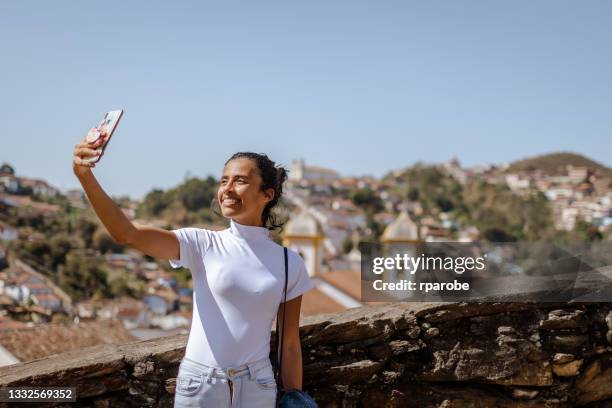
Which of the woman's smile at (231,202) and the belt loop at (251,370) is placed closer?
the belt loop at (251,370)

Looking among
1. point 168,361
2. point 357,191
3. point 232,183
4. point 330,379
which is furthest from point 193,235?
point 357,191

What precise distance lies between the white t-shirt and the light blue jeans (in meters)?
0.02

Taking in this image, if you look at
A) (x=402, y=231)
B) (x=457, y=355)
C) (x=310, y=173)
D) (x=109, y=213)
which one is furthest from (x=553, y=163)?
(x=109, y=213)

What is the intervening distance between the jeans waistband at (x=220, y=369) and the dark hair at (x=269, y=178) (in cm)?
47

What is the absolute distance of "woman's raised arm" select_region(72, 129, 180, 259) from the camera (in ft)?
5.75

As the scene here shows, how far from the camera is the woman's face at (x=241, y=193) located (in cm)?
205

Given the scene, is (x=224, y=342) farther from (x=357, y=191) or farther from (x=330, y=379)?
(x=357, y=191)

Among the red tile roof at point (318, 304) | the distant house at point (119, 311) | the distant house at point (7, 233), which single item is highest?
the distant house at point (7, 233)

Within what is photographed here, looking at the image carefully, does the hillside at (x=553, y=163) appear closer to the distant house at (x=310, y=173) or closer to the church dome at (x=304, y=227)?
the distant house at (x=310, y=173)

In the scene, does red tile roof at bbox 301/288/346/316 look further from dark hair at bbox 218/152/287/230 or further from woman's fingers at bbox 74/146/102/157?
woman's fingers at bbox 74/146/102/157

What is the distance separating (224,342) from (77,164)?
2.12 feet

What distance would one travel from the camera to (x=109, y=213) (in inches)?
69.9

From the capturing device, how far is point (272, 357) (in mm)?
2520

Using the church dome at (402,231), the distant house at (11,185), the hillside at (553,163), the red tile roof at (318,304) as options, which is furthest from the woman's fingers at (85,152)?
the hillside at (553,163)
